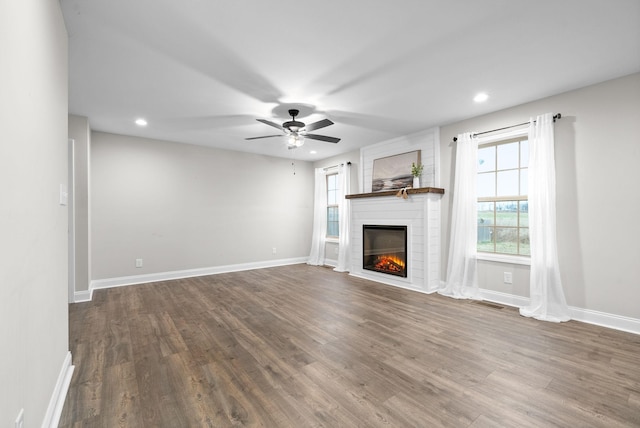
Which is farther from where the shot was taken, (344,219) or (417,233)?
(344,219)

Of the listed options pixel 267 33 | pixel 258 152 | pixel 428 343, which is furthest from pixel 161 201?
pixel 428 343

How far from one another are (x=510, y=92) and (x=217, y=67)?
3.29 m

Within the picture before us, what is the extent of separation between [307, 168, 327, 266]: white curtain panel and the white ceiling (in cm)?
292

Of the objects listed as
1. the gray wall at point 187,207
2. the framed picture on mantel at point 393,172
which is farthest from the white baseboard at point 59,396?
the framed picture on mantel at point 393,172

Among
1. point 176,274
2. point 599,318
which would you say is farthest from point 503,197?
point 176,274

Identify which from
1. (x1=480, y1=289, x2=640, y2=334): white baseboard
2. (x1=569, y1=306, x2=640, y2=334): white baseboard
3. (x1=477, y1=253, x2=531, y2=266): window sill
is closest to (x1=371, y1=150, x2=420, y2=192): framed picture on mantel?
(x1=477, y1=253, x2=531, y2=266): window sill

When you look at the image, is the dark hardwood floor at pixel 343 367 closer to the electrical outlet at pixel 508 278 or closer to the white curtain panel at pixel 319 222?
the electrical outlet at pixel 508 278

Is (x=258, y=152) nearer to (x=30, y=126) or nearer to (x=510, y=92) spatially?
(x=510, y=92)

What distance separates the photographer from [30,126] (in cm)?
132

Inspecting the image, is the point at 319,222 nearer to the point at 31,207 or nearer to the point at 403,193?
the point at 403,193

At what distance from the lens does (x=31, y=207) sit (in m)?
1.34

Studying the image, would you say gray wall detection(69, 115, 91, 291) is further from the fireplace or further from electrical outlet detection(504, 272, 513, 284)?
electrical outlet detection(504, 272, 513, 284)

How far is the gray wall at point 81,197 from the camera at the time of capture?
4004mm

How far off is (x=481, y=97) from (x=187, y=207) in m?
5.19
